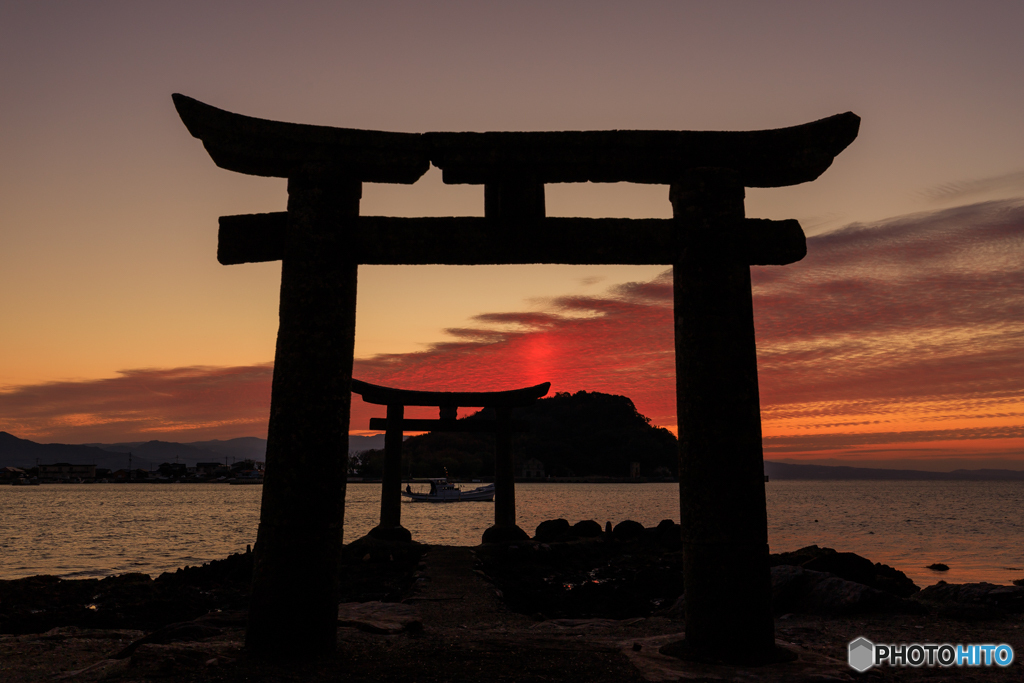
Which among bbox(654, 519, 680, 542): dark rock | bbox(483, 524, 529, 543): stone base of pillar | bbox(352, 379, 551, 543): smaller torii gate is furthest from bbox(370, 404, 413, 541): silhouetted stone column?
bbox(654, 519, 680, 542): dark rock

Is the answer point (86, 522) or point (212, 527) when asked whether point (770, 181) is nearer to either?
point (212, 527)

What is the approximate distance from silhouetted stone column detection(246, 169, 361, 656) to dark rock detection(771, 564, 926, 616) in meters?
7.44

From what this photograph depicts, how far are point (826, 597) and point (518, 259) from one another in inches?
315

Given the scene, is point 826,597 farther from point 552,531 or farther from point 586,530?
point 586,530

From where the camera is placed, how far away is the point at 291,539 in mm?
6492

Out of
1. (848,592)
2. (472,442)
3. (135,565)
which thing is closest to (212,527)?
(135,565)

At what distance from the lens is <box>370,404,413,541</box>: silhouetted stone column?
23531mm

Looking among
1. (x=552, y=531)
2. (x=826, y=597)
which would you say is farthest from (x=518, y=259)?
(x=552, y=531)

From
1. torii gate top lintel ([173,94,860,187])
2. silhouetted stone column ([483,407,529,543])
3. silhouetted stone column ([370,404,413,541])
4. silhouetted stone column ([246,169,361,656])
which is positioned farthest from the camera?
Result: silhouetted stone column ([483,407,529,543])

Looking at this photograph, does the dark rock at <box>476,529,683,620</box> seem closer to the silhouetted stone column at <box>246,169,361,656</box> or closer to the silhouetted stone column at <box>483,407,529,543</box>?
the silhouetted stone column at <box>483,407,529,543</box>

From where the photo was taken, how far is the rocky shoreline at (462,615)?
20.2ft

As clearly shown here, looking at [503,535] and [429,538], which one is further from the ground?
[503,535]

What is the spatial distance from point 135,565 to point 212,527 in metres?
24.7

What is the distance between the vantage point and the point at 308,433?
6.66m
